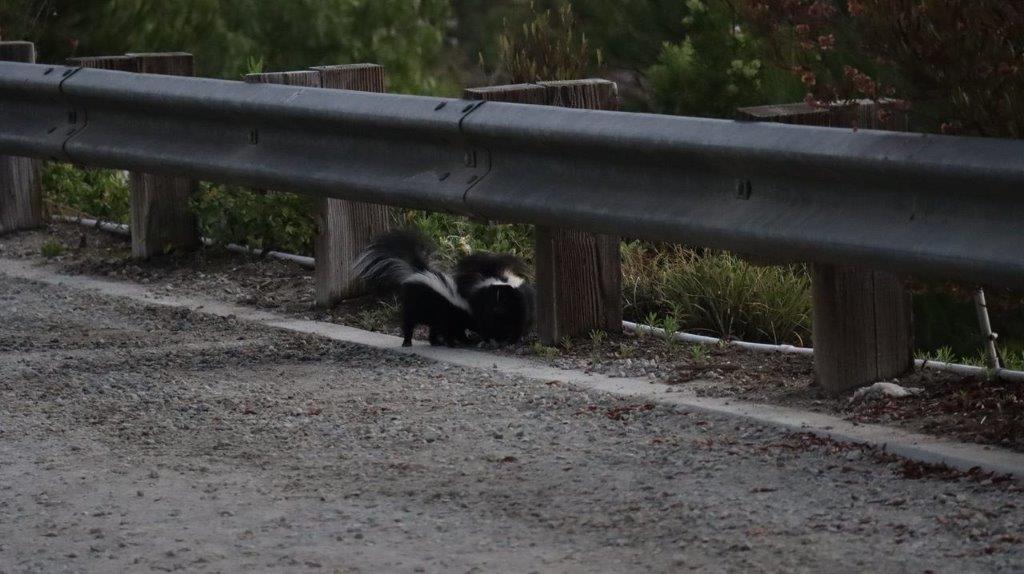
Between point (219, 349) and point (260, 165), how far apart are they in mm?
986

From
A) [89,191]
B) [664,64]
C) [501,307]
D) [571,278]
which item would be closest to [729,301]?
[501,307]

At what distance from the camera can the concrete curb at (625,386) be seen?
4746mm

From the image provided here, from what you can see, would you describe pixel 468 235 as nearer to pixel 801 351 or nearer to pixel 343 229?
pixel 343 229

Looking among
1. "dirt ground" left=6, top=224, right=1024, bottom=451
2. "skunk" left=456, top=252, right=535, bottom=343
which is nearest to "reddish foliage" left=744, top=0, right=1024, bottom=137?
"dirt ground" left=6, top=224, right=1024, bottom=451

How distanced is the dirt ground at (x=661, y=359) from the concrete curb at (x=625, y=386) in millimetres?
90

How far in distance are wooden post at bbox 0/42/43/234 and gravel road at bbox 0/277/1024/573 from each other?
3.57 m

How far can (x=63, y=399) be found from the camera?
236 inches

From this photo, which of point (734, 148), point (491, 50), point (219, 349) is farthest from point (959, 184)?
point (491, 50)

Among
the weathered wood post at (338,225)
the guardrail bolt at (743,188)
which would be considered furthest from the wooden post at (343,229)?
the guardrail bolt at (743,188)

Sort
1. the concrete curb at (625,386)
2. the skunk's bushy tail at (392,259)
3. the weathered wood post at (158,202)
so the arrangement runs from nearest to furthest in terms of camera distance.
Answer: the concrete curb at (625,386) → the skunk's bushy tail at (392,259) → the weathered wood post at (158,202)

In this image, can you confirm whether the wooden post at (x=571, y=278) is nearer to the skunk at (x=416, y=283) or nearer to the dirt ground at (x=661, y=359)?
the dirt ground at (x=661, y=359)

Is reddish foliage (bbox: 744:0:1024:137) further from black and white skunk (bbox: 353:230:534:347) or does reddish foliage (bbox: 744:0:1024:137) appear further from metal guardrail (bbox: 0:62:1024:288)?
black and white skunk (bbox: 353:230:534:347)

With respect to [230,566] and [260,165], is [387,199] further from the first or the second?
[230,566]

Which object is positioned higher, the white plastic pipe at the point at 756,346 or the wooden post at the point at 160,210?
the wooden post at the point at 160,210
